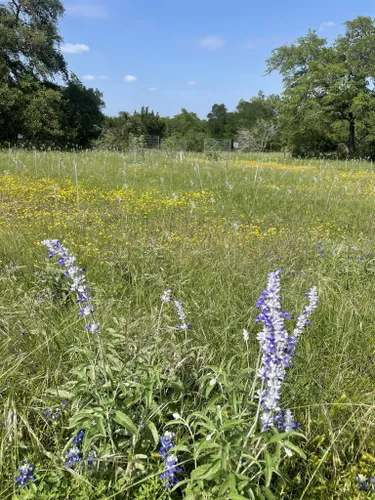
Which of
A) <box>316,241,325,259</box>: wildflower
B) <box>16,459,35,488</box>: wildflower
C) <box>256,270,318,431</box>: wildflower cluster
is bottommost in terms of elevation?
<box>16,459,35,488</box>: wildflower

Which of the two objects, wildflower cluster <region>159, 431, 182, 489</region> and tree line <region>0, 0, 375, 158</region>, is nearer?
wildflower cluster <region>159, 431, 182, 489</region>

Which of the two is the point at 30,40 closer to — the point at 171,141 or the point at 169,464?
the point at 171,141

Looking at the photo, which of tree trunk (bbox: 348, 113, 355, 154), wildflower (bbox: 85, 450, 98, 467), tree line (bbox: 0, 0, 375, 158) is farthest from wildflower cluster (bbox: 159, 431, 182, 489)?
tree trunk (bbox: 348, 113, 355, 154)

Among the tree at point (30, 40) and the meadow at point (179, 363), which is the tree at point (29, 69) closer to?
the tree at point (30, 40)

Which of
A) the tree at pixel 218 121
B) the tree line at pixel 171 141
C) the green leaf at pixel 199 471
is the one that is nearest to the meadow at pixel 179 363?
the green leaf at pixel 199 471

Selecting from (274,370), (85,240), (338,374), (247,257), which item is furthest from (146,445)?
(85,240)

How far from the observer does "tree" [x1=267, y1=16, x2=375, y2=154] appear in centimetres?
2558

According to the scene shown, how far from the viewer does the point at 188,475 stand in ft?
4.31

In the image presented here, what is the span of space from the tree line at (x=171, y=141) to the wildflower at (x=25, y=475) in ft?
59.9

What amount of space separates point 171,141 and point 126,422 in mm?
28765

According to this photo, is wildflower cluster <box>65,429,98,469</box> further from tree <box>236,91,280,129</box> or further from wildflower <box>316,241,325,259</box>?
tree <box>236,91,280,129</box>

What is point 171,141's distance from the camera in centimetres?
2852

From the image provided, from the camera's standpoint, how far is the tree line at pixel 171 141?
19781 mm

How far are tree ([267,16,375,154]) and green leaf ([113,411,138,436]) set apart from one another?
91.2 feet
